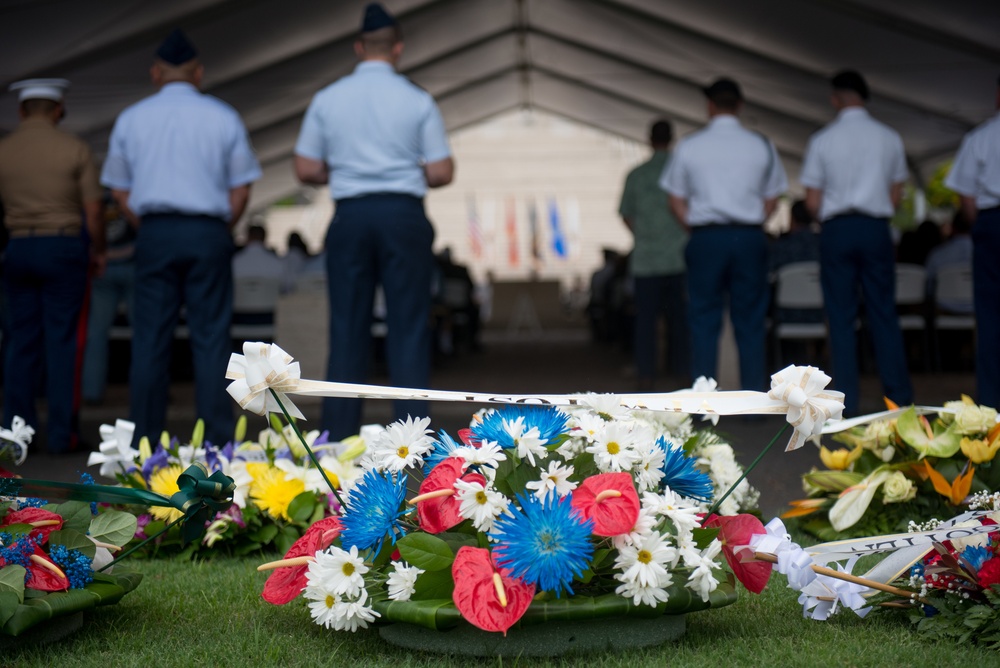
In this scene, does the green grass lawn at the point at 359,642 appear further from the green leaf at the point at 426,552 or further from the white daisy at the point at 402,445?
the white daisy at the point at 402,445

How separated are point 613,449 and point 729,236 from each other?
450 cm

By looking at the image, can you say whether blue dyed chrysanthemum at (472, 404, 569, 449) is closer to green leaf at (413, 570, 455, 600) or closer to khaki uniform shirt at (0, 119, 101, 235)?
green leaf at (413, 570, 455, 600)

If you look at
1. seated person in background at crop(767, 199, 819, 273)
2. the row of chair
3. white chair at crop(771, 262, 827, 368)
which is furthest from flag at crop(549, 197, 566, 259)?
white chair at crop(771, 262, 827, 368)

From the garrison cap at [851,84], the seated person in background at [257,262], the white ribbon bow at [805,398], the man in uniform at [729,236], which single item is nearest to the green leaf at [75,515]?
the white ribbon bow at [805,398]

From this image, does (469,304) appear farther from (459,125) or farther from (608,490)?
(608,490)

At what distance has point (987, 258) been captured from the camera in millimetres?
5887

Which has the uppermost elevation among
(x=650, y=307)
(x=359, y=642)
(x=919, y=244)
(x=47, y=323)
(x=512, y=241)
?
(x=512, y=241)

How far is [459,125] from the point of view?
2059 cm

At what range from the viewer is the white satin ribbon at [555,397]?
7.48ft

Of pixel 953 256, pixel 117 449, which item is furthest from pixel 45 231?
pixel 953 256

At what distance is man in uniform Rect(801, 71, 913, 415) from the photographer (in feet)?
21.0

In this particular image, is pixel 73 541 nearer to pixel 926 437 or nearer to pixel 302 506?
pixel 302 506

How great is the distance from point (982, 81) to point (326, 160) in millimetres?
8824

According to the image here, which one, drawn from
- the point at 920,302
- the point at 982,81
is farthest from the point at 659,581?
the point at 982,81
